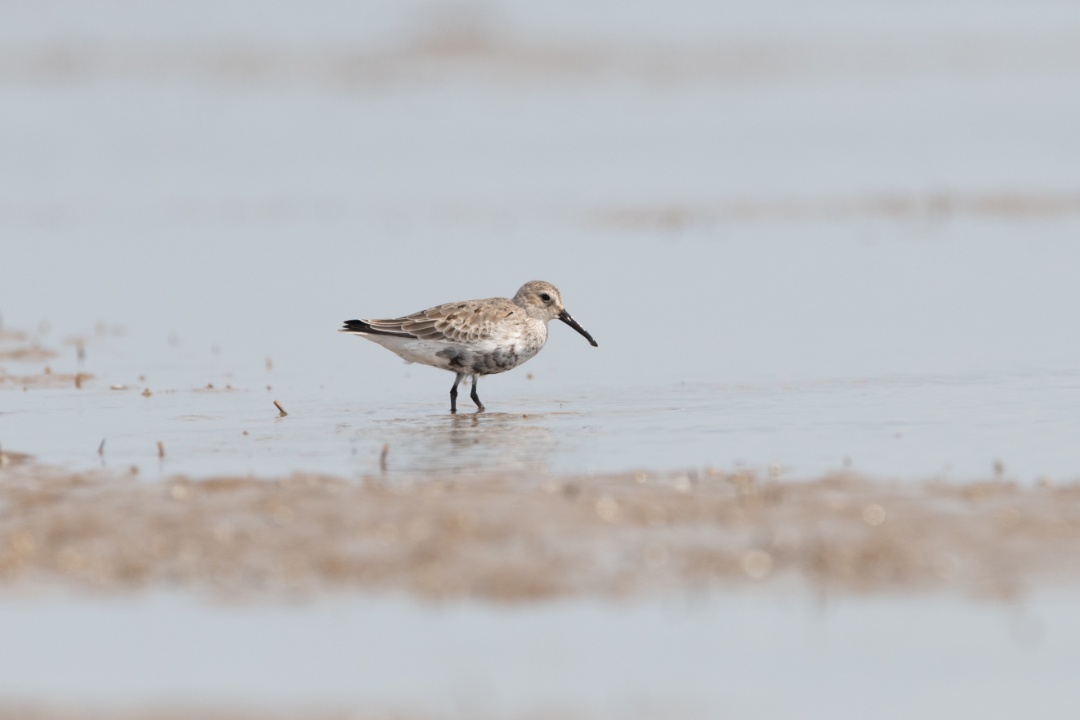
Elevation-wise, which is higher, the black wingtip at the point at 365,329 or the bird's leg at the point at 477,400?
the black wingtip at the point at 365,329

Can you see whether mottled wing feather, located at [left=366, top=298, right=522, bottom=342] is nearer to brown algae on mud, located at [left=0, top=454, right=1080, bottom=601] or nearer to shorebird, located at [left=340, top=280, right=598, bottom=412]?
shorebird, located at [left=340, top=280, right=598, bottom=412]

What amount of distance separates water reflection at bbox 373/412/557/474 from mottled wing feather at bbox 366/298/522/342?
976 millimetres

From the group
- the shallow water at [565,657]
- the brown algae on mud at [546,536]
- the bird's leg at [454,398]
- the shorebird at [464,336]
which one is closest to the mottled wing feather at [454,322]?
the shorebird at [464,336]

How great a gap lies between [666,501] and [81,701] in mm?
4458

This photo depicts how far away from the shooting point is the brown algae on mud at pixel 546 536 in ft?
31.9

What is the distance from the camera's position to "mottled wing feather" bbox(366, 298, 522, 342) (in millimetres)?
16703

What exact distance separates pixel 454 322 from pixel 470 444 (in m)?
2.79

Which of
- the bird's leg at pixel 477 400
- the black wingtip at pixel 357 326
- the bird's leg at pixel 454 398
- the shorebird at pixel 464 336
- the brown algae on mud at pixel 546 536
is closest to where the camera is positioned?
the brown algae on mud at pixel 546 536

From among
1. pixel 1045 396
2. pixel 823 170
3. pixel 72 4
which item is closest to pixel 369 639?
pixel 1045 396

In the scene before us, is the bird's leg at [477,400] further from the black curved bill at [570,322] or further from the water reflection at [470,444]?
the black curved bill at [570,322]

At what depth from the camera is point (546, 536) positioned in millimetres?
10430

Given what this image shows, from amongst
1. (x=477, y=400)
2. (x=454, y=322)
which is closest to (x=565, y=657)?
(x=477, y=400)

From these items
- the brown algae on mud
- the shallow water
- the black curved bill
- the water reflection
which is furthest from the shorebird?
the shallow water

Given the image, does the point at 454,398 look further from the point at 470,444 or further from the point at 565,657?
the point at 565,657
